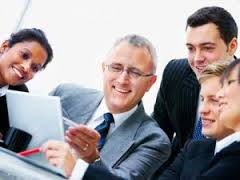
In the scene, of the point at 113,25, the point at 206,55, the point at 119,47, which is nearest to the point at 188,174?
the point at 119,47

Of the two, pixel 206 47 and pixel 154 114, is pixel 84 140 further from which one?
pixel 154 114

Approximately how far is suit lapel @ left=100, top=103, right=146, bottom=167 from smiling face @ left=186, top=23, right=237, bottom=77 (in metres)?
0.44

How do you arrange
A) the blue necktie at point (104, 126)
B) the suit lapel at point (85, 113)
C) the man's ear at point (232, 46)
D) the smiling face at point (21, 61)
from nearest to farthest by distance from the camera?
the blue necktie at point (104, 126), the suit lapel at point (85, 113), the smiling face at point (21, 61), the man's ear at point (232, 46)

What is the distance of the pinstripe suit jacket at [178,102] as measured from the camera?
1.80 m

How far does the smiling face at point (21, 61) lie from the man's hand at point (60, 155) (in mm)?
713

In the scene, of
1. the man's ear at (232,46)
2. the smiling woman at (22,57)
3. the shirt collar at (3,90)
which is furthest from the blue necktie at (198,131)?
the shirt collar at (3,90)

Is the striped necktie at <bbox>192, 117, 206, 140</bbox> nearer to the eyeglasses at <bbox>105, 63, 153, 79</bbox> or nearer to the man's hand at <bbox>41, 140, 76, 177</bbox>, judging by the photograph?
the eyeglasses at <bbox>105, 63, 153, 79</bbox>

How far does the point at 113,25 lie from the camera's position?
250 centimetres

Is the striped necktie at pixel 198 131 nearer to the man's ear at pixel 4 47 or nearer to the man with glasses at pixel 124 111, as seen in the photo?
the man with glasses at pixel 124 111

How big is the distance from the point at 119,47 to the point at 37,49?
14.7 inches

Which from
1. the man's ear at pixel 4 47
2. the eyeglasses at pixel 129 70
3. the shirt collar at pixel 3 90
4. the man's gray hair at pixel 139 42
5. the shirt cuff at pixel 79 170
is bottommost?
the shirt collar at pixel 3 90

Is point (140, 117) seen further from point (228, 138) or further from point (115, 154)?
point (228, 138)

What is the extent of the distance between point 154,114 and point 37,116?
93 cm

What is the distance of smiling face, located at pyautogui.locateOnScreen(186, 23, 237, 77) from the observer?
1678 mm
